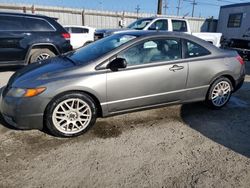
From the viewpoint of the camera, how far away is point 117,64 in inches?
129

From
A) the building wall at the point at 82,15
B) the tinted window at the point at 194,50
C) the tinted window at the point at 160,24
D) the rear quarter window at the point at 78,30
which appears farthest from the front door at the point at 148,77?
the building wall at the point at 82,15

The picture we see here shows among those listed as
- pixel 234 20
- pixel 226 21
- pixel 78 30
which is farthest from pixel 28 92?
pixel 226 21

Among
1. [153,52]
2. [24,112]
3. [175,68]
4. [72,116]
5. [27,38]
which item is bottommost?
[72,116]

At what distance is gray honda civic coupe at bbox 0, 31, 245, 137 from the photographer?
10.1 ft

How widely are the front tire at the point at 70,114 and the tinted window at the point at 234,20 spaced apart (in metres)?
17.5

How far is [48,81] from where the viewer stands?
3.05 m

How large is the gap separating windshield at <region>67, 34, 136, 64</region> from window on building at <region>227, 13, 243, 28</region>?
16.5m

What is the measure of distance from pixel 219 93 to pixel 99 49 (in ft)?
7.95

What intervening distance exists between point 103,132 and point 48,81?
1.11 meters

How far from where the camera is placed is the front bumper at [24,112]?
3.00m

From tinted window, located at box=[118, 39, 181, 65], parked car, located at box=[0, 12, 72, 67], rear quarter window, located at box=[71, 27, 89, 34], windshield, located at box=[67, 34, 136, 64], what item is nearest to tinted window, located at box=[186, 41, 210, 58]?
tinted window, located at box=[118, 39, 181, 65]

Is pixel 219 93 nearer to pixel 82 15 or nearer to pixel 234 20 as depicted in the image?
pixel 82 15

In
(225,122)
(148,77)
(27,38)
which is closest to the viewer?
(148,77)

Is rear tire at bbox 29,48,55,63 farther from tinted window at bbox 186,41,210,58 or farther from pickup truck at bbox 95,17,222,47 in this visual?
tinted window at bbox 186,41,210,58
